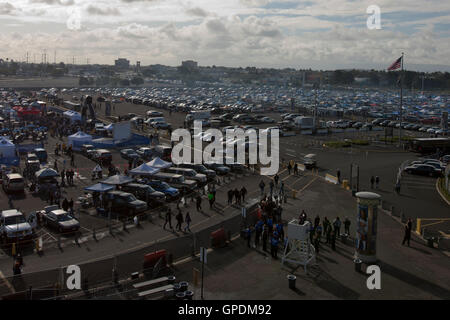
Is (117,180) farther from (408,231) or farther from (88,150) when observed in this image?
(408,231)

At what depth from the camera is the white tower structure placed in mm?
15445

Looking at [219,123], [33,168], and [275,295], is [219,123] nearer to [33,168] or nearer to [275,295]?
[33,168]

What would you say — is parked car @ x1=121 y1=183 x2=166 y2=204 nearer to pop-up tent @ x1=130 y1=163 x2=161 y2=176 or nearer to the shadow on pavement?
pop-up tent @ x1=130 y1=163 x2=161 y2=176

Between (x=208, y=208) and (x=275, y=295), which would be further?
→ (x=208, y=208)

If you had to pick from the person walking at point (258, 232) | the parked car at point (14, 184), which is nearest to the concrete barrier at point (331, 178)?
the person walking at point (258, 232)

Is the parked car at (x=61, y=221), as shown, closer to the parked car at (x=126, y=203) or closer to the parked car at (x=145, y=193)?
the parked car at (x=126, y=203)

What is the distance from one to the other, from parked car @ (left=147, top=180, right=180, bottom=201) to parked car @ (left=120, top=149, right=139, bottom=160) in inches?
397

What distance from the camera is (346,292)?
1369 centimetres

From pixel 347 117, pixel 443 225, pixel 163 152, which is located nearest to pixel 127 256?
pixel 443 225

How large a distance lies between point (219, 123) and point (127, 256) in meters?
44.6

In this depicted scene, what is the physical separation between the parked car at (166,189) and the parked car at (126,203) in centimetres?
250

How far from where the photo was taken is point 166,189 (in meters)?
25.3

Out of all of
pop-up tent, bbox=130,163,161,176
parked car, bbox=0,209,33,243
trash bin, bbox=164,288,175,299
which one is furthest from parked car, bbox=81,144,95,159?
trash bin, bbox=164,288,175,299

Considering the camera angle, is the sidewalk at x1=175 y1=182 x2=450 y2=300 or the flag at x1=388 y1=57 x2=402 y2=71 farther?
the flag at x1=388 y1=57 x2=402 y2=71
